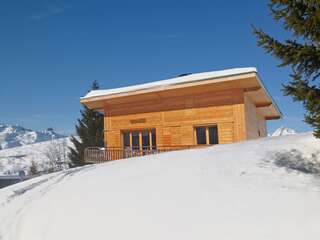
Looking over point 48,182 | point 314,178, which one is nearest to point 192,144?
point 48,182

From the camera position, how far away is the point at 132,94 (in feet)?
55.3

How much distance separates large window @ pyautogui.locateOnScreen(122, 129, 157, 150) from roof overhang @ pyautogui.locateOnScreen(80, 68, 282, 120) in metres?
1.90

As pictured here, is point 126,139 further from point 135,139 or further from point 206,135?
point 206,135

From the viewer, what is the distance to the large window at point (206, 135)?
15562mm

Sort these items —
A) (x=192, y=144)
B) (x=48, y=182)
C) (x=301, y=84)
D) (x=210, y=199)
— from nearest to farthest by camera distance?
(x=210, y=199) < (x=301, y=84) < (x=48, y=182) < (x=192, y=144)

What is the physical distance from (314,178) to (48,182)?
272 inches

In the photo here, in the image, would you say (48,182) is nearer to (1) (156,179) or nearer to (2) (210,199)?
(1) (156,179)

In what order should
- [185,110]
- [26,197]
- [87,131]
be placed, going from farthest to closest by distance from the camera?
[87,131] < [185,110] < [26,197]

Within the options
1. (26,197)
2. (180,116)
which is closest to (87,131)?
(180,116)

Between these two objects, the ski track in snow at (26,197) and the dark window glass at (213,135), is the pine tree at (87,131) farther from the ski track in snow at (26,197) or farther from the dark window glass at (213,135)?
the ski track in snow at (26,197)

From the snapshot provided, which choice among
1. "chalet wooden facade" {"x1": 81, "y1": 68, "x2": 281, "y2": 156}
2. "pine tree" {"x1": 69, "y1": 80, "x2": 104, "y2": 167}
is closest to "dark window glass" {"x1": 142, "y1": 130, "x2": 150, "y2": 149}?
"chalet wooden facade" {"x1": 81, "y1": 68, "x2": 281, "y2": 156}

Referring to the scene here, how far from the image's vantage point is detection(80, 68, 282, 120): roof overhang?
14.3 meters

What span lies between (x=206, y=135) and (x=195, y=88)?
246cm

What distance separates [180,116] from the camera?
1631 centimetres
